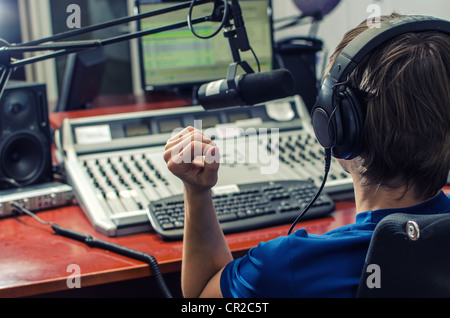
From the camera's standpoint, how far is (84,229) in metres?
1.13

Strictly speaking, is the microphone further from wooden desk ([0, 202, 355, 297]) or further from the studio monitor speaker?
the studio monitor speaker

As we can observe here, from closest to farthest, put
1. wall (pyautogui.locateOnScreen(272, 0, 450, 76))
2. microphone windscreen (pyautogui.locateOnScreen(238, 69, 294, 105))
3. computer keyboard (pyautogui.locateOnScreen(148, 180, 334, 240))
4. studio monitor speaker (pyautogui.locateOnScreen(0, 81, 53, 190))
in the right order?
microphone windscreen (pyautogui.locateOnScreen(238, 69, 294, 105)) → computer keyboard (pyautogui.locateOnScreen(148, 180, 334, 240)) → studio monitor speaker (pyautogui.locateOnScreen(0, 81, 53, 190)) → wall (pyautogui.locateOnScreen(272, 0, 450, 76))

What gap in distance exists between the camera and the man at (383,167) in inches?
26.3

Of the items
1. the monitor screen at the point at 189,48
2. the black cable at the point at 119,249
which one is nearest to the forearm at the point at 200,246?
the black cable at the point at 119,249

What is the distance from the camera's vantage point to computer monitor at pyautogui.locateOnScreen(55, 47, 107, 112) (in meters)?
1.79

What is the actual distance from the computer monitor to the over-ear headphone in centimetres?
119

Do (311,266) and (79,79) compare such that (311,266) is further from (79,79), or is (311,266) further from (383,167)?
(79,79)

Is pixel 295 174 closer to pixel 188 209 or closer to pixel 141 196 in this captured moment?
pixel 141 196

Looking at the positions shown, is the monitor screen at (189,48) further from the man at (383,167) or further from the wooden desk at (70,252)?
the man at (383,167)

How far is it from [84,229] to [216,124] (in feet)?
1.80

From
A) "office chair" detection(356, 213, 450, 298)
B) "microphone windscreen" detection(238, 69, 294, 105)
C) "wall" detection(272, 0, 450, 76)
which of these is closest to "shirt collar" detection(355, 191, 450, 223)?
"office chair" detection(356, 213, 450, 298)

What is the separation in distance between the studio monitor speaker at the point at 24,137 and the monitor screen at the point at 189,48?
392mm

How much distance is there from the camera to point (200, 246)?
895 millimetres

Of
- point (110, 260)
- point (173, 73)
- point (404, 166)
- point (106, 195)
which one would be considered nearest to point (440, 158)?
point (404, 166)
